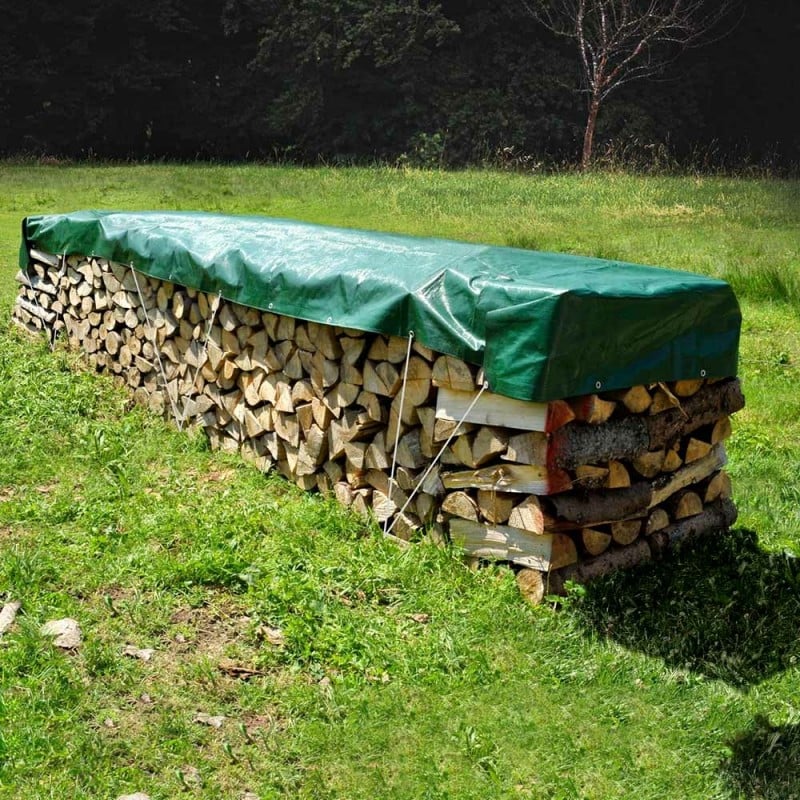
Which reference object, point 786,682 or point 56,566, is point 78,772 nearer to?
point 56,566

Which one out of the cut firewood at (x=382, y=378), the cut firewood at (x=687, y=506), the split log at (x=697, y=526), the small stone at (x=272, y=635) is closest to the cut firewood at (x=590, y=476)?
the split log at (x=697, y=526)

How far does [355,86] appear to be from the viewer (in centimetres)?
3148

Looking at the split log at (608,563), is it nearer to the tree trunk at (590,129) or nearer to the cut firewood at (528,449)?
the cut firewood at (528,449)

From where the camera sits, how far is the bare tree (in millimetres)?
28016

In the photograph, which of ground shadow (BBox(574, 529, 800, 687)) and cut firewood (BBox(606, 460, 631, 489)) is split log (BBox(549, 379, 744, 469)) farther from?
ground shadow (BBox(574, 529, 800, 687))

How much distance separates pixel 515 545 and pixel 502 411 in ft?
1.95

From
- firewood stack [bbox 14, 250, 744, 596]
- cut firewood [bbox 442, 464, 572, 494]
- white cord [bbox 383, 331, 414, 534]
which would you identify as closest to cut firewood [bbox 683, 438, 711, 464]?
firewood stack [bbox 14, 250, 744, 596]

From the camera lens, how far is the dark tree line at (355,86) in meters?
29.8

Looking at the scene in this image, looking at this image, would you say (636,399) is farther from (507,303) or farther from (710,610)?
(710,610)

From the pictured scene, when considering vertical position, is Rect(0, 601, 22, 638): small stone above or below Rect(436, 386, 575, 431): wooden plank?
below

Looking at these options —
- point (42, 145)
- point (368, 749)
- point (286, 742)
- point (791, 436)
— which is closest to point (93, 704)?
point (286, 742)

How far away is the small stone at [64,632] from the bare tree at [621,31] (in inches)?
958

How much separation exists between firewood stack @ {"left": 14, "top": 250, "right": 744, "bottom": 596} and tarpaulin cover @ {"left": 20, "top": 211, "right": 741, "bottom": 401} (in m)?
0.12

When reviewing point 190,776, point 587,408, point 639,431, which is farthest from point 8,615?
point 639,431
